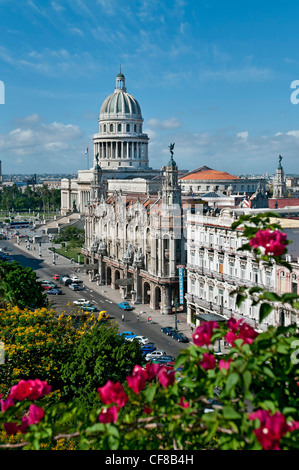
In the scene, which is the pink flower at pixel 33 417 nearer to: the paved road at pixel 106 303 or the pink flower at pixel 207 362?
the pink flower at pixel 207 362

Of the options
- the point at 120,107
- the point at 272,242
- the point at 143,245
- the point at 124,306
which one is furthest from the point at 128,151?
the point at 272,242

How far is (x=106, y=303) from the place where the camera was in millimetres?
82688

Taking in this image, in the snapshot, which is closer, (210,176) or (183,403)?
(183,403)

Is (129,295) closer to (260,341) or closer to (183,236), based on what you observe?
(183,236)

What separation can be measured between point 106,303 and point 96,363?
141 feet

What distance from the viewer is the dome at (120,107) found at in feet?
531

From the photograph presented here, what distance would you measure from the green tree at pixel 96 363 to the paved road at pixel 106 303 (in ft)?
53.3

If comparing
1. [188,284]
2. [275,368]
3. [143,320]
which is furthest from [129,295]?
[275,368]

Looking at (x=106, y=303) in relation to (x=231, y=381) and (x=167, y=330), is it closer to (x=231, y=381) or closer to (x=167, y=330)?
(x=167, y=330)

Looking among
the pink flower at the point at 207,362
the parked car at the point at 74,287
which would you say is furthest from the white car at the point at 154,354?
the pink flower at the point at 207,362

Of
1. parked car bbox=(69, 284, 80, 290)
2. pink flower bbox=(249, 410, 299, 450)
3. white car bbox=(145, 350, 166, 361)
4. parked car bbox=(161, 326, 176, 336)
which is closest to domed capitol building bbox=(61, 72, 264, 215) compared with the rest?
parked car bbox=(69, 284, 80, 290)

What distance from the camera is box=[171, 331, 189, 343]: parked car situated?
204ft

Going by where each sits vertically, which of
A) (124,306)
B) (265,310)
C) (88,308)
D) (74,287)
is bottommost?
(124,306)

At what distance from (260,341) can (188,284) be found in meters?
54.5
